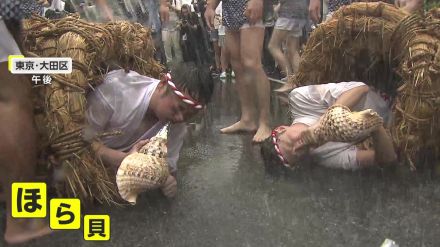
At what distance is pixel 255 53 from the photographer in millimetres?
2834

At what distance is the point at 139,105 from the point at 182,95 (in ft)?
0.63

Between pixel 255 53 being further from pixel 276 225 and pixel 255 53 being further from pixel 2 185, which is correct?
pixel 2 185

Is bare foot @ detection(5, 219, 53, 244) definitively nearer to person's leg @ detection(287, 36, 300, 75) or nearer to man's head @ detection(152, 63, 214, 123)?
man's head @ detection(152, 63, 214, 123)

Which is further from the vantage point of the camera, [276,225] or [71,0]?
[71,0]

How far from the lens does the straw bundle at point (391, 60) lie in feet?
6.52

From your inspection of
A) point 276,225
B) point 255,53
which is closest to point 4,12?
point 276,225

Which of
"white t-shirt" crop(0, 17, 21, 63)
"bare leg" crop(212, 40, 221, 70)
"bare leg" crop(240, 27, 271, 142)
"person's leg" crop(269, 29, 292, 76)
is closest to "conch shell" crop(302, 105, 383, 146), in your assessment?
"bare leg" crop(240, 27, 271, 142)

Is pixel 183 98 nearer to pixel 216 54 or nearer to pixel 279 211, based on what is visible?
pixel 279 211

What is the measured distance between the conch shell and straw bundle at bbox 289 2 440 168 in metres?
0.18

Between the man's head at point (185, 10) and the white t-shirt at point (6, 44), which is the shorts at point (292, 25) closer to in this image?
the man's head at point (185, 10)

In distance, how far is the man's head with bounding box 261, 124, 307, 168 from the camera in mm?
2125

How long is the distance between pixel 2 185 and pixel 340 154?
3.86ft

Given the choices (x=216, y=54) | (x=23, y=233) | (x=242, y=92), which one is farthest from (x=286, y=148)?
(x=216, y=54)

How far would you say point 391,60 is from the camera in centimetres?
223
